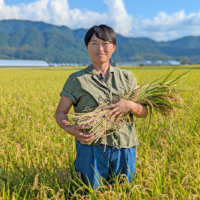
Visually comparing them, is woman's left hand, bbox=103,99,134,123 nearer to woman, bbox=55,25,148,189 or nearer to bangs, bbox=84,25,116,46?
woman, bbox=55,25,148,189

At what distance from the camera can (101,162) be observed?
1735 mm

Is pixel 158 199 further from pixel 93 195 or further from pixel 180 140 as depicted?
pixel 180 140

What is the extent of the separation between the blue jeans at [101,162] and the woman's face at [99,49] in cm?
61

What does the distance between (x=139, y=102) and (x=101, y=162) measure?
52 cm

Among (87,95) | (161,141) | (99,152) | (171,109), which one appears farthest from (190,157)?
(87,95)

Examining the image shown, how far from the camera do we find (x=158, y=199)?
157cm

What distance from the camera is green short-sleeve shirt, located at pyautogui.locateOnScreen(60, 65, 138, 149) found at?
169 centimetres

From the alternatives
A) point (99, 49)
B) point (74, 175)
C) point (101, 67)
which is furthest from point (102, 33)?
point (74, 175)

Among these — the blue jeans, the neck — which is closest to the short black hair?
the neck

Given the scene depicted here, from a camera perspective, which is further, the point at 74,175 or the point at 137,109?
the point at 74,175

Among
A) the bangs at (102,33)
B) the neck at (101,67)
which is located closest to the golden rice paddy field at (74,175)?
the neck at (101,67)

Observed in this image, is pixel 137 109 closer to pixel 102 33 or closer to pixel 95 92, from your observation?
pixel 95 92

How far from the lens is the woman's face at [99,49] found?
5.54 ft

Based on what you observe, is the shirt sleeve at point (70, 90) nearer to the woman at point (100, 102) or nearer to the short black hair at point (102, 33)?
the woman at point (100, 102)
